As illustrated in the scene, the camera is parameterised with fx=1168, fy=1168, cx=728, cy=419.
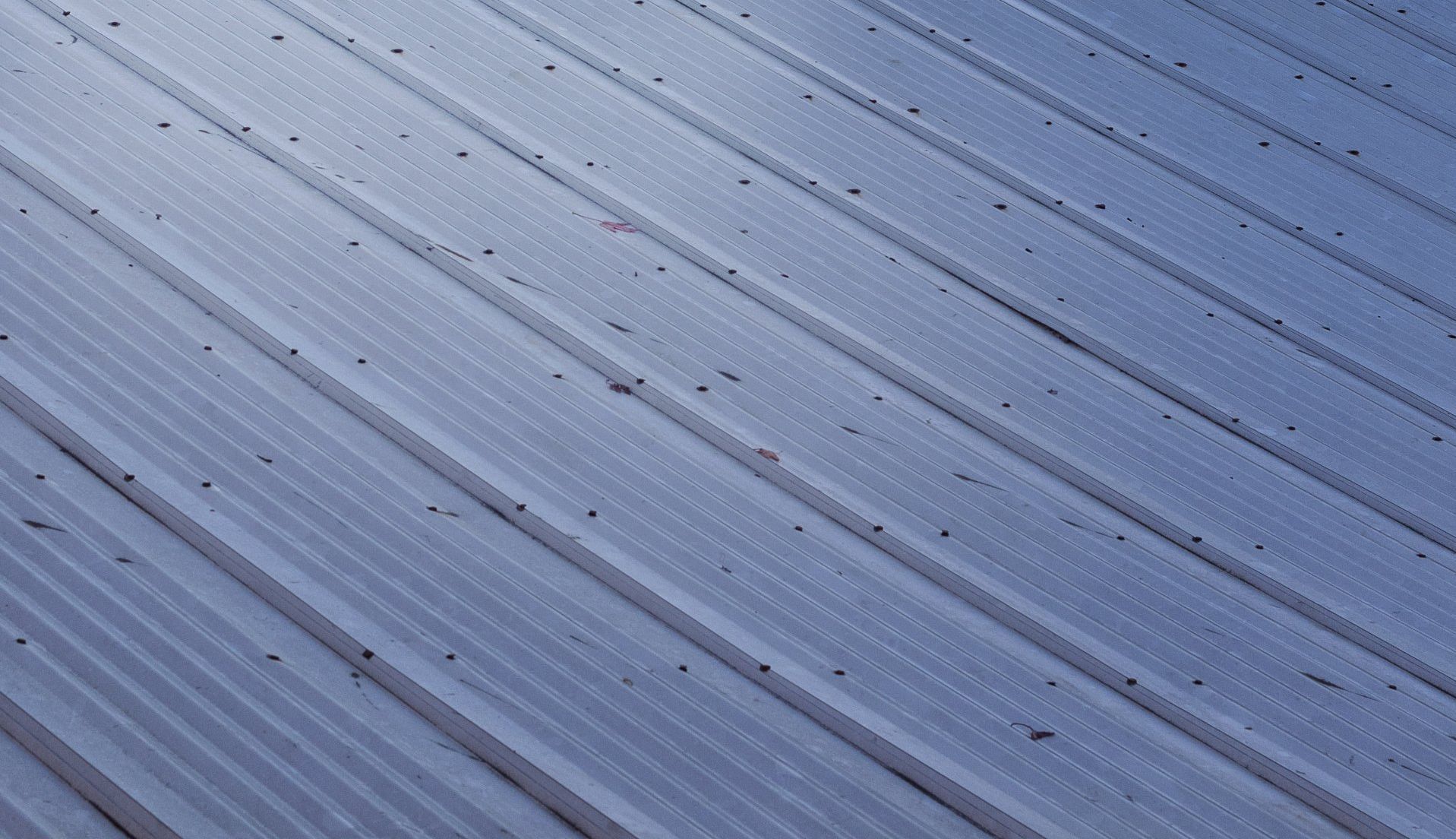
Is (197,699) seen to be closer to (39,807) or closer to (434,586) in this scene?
(39,807)

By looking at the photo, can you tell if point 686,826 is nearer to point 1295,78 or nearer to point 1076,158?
point 1076,158

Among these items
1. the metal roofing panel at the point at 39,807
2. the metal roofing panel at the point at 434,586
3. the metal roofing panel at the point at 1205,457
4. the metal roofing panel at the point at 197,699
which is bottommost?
the metal roofing panel at the point at 39,807

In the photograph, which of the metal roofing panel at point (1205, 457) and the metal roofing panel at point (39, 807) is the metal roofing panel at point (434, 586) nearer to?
the metal roofing panel at point (39, 807)

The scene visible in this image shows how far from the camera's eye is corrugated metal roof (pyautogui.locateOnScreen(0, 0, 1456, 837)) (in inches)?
72.5

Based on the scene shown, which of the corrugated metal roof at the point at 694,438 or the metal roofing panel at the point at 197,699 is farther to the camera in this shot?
the corrugated metal roof at the point at 694,438

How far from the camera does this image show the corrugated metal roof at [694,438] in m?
1.84

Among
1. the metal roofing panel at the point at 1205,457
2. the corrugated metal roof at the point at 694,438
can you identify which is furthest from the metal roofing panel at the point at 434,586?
the metal roofing panel at the point at 1205,457

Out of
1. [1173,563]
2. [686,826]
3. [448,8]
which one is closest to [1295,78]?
[1173,563]

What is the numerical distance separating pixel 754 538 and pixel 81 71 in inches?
72.9

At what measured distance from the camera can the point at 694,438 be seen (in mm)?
2309

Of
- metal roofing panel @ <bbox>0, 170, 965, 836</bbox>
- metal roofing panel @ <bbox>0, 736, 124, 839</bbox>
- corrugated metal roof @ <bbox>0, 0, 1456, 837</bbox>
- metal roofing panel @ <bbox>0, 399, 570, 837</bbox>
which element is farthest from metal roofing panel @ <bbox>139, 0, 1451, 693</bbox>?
metal roofing panel @ <bbox>0, 736, 124, 839</bbox>

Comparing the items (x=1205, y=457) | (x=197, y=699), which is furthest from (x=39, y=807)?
(x=1205, y=457)

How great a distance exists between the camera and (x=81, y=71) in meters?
2.61

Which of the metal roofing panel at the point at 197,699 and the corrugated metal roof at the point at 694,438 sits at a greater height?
the corrugated metal roof at the point at 694,438
